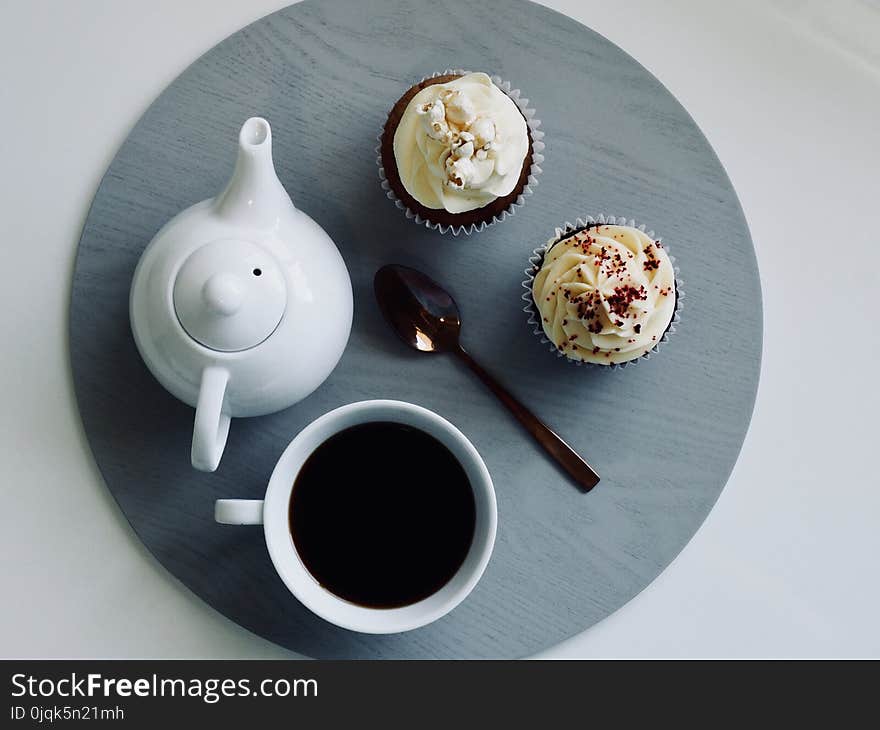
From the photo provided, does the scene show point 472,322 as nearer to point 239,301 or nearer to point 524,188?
point 524,188

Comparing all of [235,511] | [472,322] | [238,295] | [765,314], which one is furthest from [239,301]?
[765,314]

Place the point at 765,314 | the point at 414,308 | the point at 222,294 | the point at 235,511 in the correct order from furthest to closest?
the point at 765,314 → the point at 414,308 → the point at 235,511 → the point at 222,294

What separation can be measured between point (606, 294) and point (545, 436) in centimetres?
20

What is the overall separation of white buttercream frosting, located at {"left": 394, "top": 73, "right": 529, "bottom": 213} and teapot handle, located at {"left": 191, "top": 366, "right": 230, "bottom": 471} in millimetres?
325

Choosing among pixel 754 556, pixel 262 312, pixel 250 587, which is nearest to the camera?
pixel 262 312

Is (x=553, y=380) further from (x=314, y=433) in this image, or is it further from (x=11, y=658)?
(x=11, y=658)

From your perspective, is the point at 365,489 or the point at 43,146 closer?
the point at 365,489

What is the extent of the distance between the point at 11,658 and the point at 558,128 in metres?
0.98

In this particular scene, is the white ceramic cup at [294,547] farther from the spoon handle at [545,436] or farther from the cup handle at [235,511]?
the spoon handle at [545,436]

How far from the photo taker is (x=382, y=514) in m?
1.02

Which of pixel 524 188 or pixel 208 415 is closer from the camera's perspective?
pixel 208 415

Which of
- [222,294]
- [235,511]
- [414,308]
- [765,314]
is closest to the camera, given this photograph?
[222,294]
